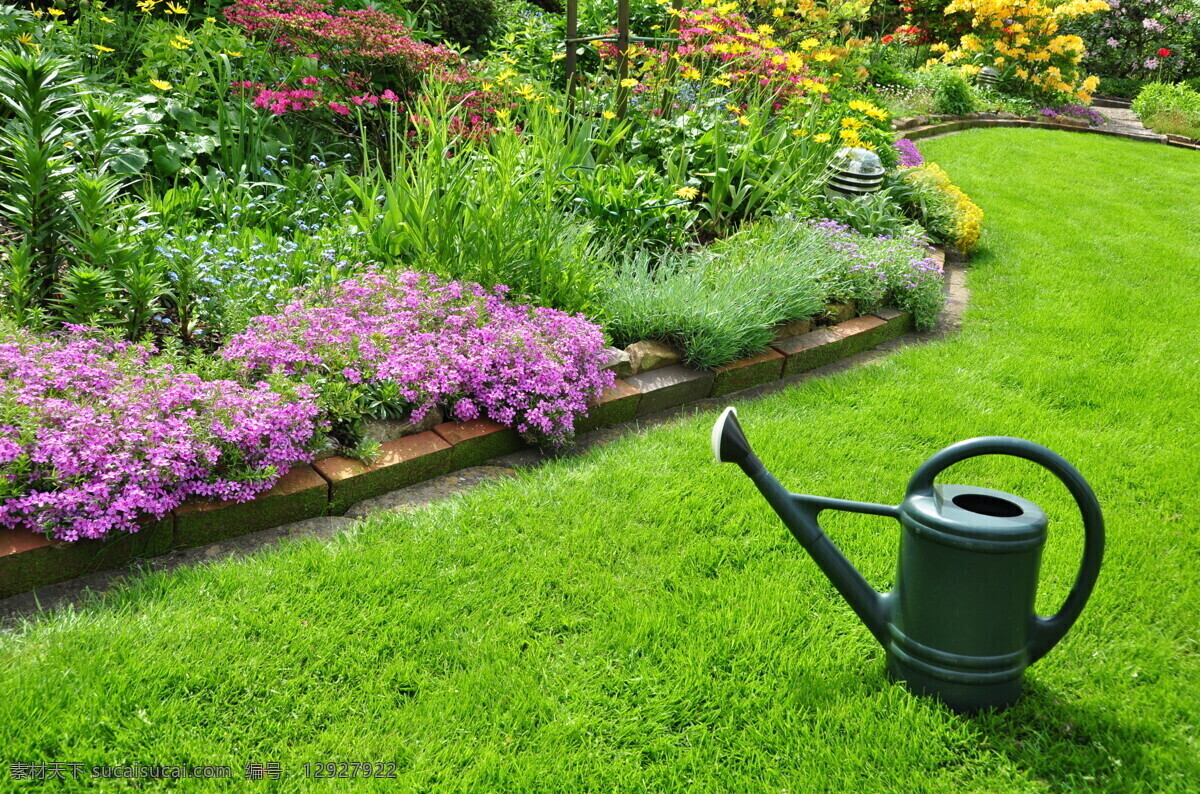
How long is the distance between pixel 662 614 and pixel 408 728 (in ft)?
2.25

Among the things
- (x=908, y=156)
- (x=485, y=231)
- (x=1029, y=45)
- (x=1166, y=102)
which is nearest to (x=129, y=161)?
(x=485, y=231)

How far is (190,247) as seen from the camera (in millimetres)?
3168

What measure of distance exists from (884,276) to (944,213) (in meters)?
1.52

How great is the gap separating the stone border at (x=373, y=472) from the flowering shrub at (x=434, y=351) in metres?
0.10

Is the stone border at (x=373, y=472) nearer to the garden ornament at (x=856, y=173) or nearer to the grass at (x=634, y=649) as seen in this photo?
the grass at (x=634, y=649)

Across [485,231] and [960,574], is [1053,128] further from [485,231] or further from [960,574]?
[960,574]

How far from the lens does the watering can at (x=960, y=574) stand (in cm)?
175

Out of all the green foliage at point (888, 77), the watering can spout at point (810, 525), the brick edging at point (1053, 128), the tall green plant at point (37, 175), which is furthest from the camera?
the green foliage at point (888, 77)

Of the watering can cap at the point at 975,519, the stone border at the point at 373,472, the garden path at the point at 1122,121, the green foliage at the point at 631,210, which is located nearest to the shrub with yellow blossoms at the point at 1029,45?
the garden path at the point at 1122,121

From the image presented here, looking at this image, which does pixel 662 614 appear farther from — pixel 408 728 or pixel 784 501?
pixel 408 728

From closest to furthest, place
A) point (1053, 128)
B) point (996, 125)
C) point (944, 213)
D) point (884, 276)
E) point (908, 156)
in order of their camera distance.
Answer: point (884, 276) → point (944, 213) → point (908, 156) → point (996, 125) → point (1053, 128)

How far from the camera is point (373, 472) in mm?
2666

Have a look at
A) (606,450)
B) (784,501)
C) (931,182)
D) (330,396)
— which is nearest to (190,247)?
(330,396)

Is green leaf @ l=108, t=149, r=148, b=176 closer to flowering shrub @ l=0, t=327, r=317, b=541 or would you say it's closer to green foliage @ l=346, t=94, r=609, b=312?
green foliage @ l=346, t=94, r=609, b=312
